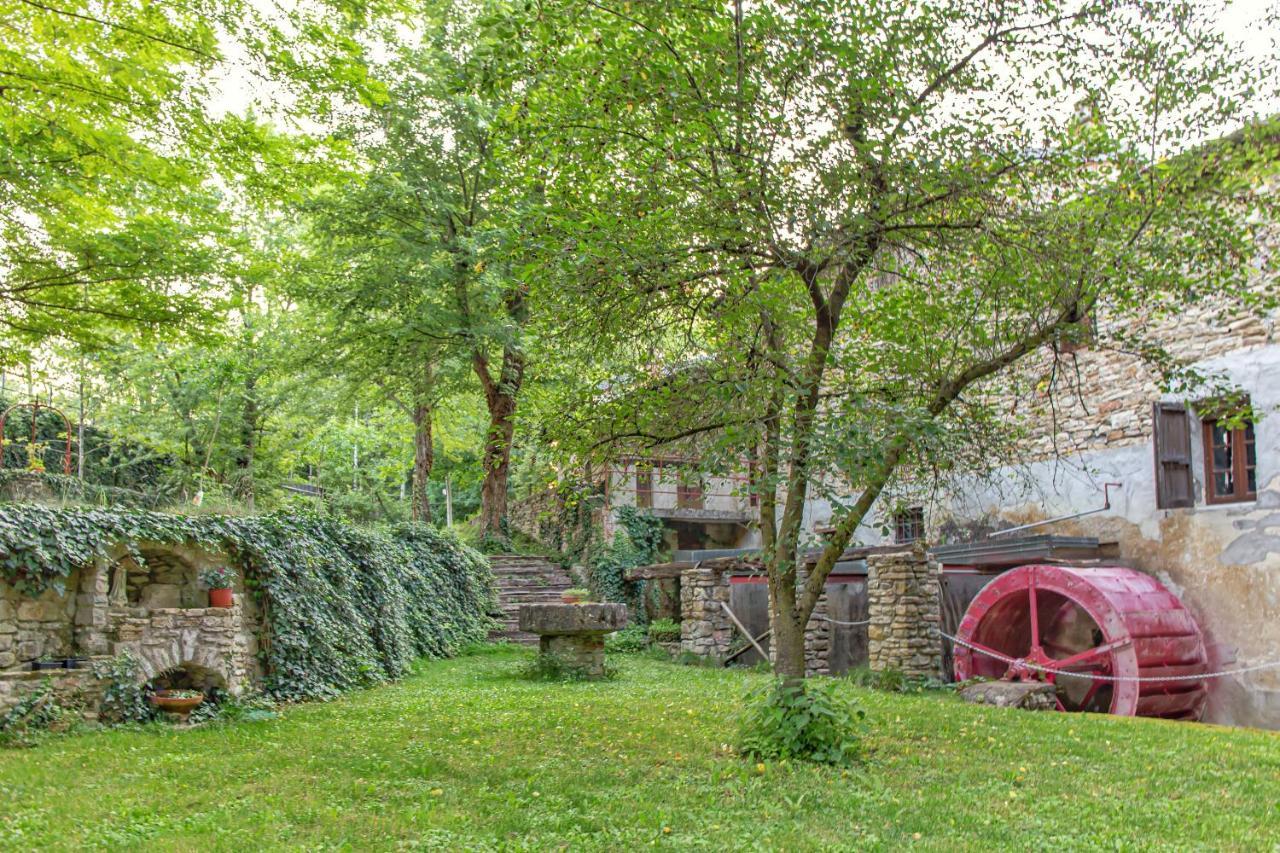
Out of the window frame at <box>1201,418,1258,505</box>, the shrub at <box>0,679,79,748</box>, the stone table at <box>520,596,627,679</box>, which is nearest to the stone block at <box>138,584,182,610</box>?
the shrub at <box>0,679,79,748</box>

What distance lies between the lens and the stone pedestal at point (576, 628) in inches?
476

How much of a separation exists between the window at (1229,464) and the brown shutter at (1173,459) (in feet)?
0.69

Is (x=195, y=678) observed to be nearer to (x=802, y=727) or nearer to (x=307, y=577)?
(x=307, y=577)

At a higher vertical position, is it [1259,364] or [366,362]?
[366,362]

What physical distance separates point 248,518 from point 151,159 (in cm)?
406

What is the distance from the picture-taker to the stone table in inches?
476

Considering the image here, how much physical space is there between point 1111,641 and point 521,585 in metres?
11.3

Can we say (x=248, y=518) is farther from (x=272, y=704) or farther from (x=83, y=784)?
(x=83, y=784)

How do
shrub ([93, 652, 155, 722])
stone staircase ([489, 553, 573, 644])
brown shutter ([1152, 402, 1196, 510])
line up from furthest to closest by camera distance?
1. stone staircase ([489, 553, 573, 644])
2. brown shutter ([1152, 402, 1196, 510])
3. shrub ([93, 652, 155, 722])

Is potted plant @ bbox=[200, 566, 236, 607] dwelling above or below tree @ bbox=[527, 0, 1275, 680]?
below

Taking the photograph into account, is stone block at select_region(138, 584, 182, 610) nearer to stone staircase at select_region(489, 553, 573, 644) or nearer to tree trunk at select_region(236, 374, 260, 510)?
stone staircase at select_region(489, 553, 573, 644)

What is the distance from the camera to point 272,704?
8.91 m

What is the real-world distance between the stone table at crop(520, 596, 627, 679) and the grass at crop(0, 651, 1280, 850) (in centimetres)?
327

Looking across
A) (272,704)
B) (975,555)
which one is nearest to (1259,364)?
(975,555)
